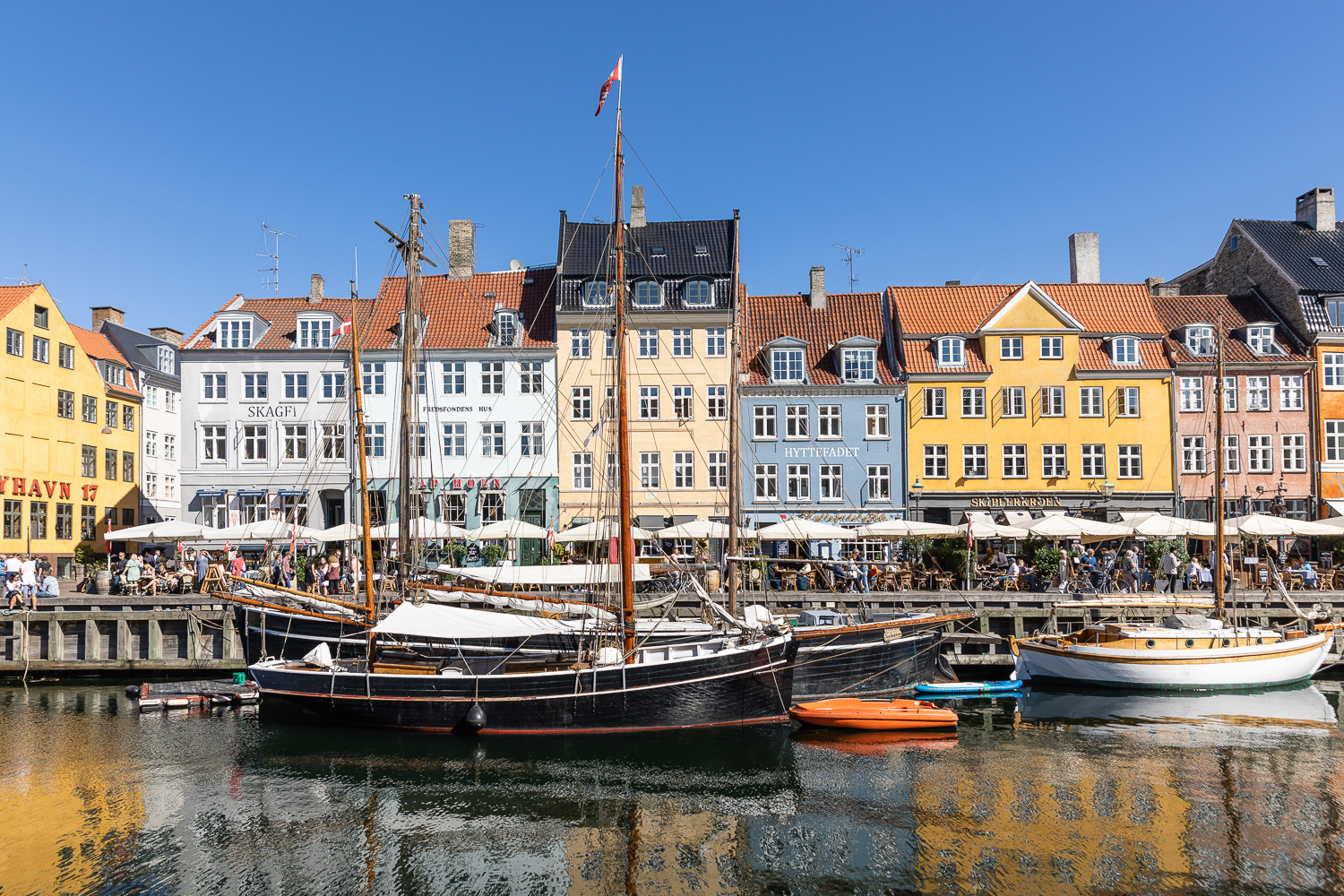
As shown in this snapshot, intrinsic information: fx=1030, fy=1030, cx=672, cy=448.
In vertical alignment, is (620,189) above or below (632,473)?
above

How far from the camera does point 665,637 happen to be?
26.9 meters

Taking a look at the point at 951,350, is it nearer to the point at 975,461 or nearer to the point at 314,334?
the point at 975,461

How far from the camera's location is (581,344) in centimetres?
4756

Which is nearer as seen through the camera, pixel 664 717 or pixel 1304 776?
pixel 1304 776

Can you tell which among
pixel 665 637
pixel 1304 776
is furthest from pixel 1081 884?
pixel 665 637

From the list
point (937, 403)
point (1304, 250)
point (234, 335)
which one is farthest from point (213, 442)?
point (1304, 250)

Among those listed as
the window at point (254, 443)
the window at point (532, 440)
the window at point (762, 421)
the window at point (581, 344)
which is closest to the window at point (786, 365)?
the window at point (762, 421)

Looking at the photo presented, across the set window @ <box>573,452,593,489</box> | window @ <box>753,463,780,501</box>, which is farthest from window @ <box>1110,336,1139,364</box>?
window @ <box>573,452,593,489</box>

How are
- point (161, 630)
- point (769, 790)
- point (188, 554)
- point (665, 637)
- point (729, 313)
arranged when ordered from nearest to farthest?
point (769, 790) → point (665, 637) → point (161, 630) → point (188, 554) → point (729, 313)

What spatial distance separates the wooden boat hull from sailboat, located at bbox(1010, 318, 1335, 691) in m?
10.0

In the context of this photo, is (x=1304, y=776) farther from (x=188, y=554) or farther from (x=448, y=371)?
(x=188, y=554)

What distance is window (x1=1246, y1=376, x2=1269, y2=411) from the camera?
46031 millimetres

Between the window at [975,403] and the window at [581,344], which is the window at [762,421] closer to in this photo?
the window at [581,344]

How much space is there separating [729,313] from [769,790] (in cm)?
3038
